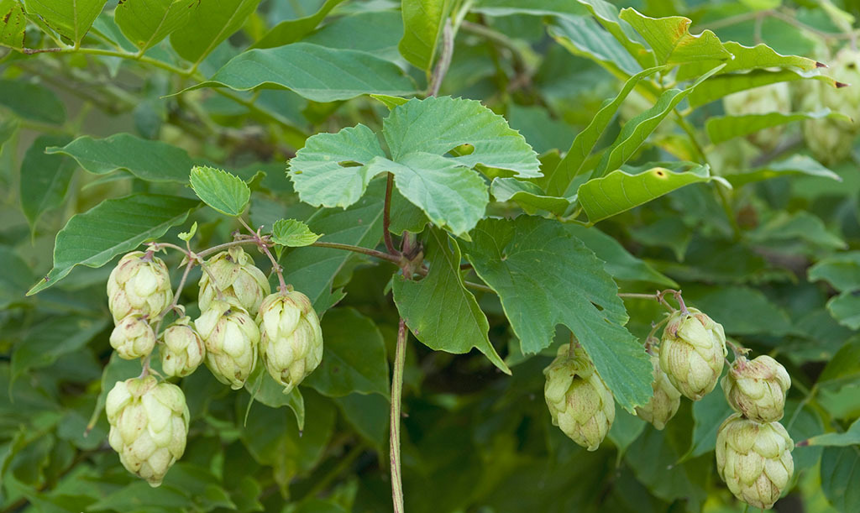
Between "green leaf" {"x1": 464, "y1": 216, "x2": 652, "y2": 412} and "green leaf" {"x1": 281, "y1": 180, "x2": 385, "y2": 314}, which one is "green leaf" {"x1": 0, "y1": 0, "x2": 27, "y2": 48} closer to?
"green leaf" {"x1": 281, "y1": 180, "x2": 385, "y2": 314}

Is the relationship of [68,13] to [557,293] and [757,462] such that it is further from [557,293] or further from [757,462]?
[757,462]

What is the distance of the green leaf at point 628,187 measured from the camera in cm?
45

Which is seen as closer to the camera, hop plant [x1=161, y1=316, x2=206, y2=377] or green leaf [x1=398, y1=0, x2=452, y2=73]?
hop plant [x1=161, y1=316, x2=206, y2=377]

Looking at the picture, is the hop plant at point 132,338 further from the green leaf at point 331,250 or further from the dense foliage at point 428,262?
the green leaf at point 331,250

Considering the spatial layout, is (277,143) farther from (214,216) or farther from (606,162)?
(606,162)

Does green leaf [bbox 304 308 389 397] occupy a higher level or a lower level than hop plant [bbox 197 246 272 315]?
lower

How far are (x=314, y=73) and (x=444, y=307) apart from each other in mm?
231

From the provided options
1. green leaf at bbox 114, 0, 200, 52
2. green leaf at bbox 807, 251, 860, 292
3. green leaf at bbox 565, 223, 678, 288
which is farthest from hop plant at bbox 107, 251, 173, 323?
green leaf at bbox 807, 251, 860, 292

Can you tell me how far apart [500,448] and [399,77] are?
0.63m

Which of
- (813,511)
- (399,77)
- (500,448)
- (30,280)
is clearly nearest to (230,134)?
(30,280)

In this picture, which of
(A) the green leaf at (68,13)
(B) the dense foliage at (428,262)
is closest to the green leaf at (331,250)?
(B) the dense foliage at (428,262)

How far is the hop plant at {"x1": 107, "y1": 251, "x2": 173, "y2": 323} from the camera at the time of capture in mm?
421

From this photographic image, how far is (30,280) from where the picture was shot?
0.86 meters

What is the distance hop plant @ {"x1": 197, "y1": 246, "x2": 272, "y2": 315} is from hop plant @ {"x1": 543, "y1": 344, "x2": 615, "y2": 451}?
190mm
